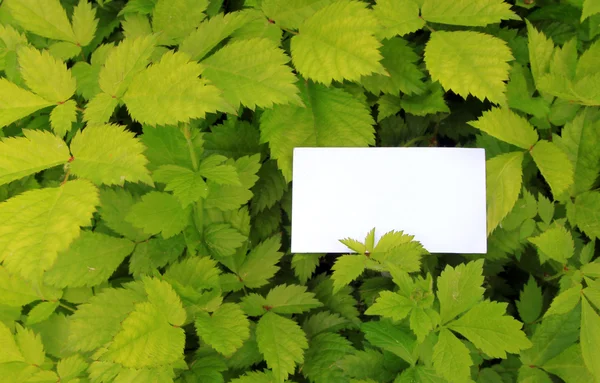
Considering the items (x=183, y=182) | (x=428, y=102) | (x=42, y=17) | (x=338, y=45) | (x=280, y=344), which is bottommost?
(x=280, y=344)

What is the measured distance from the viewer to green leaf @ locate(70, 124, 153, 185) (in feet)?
3.38

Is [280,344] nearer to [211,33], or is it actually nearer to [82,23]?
[211,33]

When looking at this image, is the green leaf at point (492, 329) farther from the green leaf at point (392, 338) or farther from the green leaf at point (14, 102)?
the green leaf at point (14, 102)

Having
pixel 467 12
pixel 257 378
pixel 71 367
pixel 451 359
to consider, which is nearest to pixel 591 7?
pixel 467 12

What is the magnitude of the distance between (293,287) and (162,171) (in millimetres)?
496

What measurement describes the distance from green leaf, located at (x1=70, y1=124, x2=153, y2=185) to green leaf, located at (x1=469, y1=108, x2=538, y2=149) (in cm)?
89

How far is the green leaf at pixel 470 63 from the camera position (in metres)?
1.17

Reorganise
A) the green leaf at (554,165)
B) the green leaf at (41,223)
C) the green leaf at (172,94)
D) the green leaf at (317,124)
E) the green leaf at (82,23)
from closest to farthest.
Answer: the green leaf at (41,223) → the green leaf at (172,94) → the green leaf at (554,165) → the green leaf at (317,124) → the green leaf at (82,23)

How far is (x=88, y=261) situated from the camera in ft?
4.25

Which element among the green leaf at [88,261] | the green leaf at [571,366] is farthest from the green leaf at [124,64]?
the green leaf at [571,366]

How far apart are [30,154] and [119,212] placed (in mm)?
315

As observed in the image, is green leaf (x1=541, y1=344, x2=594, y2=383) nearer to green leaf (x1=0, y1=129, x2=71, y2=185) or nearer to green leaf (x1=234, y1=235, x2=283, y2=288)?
green leaf (x1=234, y1=235, x2=283, y2=288)

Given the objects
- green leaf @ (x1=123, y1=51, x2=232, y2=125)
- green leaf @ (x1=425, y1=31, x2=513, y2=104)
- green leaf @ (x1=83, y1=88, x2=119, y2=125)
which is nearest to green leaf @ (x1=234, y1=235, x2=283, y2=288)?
green leaf @ (x1=123, y1=51, x2=232, y2=125)

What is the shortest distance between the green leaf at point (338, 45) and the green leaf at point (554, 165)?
0.52 metres
